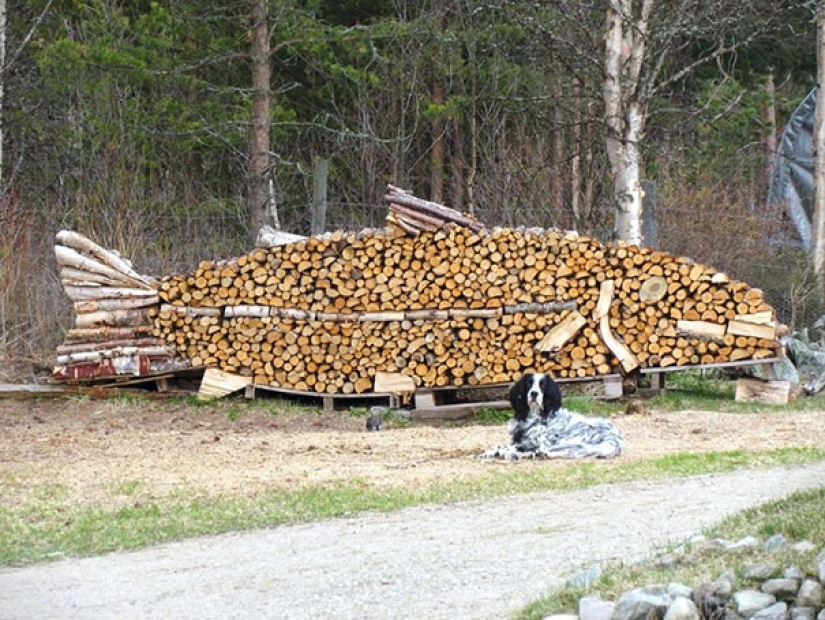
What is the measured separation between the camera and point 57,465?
14555mm

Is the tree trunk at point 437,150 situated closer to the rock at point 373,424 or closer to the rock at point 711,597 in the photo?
the rock at point 373,424

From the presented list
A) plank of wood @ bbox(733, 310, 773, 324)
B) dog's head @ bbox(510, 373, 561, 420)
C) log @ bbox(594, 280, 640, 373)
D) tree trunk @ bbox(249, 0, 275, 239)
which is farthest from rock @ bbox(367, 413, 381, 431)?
tree trunk @ bbox(249, 0, 275, 239)

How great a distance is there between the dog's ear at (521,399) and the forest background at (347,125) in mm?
7407

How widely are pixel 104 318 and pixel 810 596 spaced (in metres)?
13.6

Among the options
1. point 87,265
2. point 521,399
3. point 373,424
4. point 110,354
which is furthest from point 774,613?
point 87,265

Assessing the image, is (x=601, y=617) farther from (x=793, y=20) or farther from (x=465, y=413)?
(x=793, y=20)

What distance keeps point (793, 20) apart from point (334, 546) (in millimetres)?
23843

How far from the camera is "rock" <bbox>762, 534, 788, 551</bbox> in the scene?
8.16m

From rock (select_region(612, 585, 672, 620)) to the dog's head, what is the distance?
278 inches

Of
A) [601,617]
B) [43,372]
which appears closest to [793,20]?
[43,372]

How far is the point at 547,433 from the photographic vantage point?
1455cm

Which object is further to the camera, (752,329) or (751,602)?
(752,329)

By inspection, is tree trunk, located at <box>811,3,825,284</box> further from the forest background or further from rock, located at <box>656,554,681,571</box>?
rock, located at <box>656,554,681,571</box>

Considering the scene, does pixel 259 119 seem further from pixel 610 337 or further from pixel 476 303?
pixel 610 337
